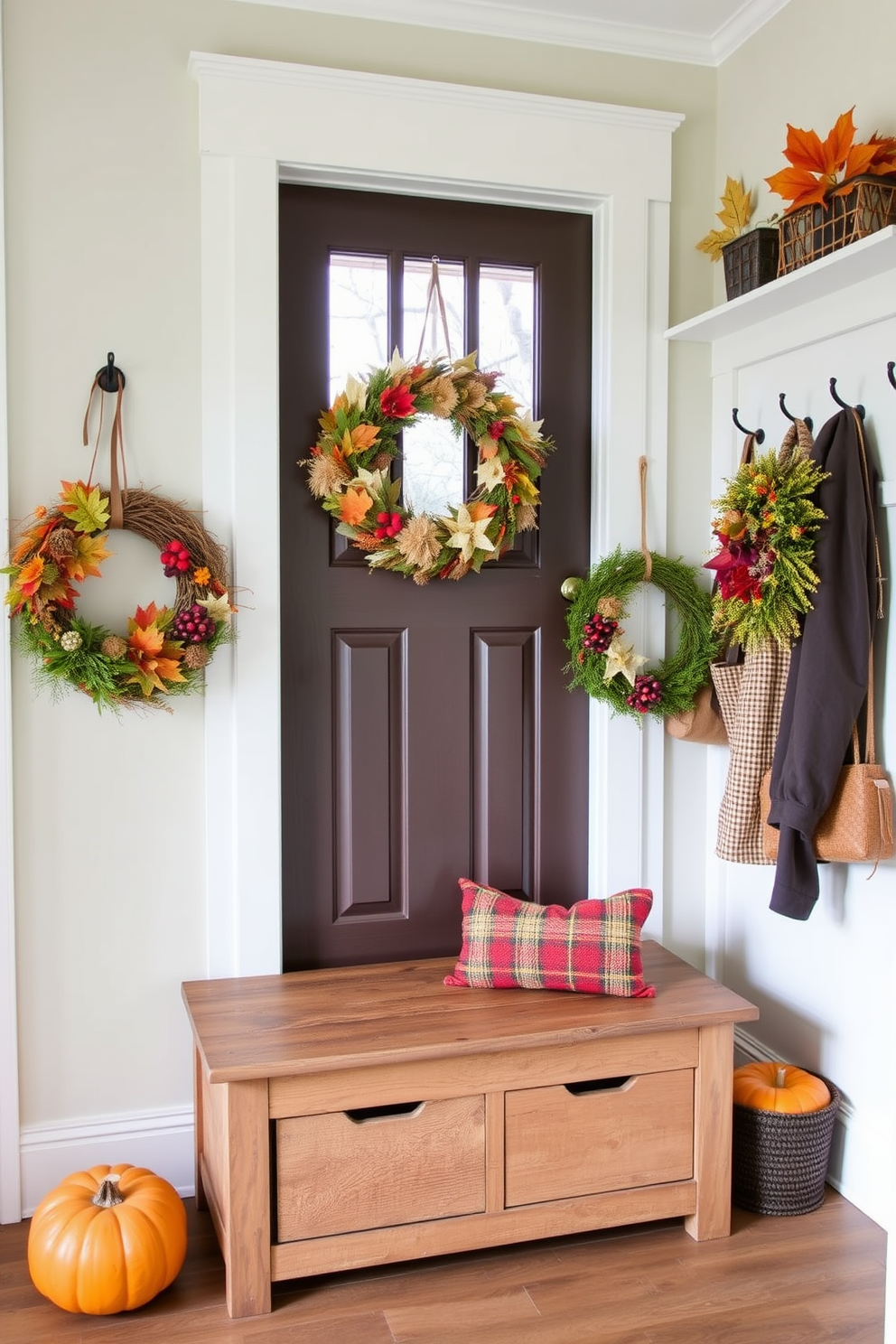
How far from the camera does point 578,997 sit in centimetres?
A: 236

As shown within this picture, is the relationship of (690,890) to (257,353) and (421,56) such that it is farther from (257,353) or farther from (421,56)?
(421,56)

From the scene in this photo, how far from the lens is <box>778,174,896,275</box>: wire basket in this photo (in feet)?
6.86

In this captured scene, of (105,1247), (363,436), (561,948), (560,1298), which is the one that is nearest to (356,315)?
(363,436)

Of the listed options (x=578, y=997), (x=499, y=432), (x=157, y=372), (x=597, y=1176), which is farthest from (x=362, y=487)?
(x=597, y=1176)

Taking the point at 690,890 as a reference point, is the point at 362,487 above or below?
above

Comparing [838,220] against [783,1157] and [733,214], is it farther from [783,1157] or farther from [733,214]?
[783,1157]

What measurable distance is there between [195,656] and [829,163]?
5.20 ft

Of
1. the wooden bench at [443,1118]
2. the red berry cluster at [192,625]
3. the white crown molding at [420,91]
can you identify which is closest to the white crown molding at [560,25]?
the white crown molding at [420,91]

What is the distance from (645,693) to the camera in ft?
8.57

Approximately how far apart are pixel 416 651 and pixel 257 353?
76cm

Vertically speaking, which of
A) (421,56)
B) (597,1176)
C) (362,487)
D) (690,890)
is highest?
(421,56)

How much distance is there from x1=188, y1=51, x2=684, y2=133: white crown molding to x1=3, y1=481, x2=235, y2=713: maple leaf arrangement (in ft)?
3.03

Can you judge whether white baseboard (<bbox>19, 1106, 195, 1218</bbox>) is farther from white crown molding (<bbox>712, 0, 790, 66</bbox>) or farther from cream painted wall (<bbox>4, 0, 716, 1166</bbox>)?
white crown molding (<bbox>712, 0, 790, 66</bbox>)

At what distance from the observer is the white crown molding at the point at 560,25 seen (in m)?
2.52
